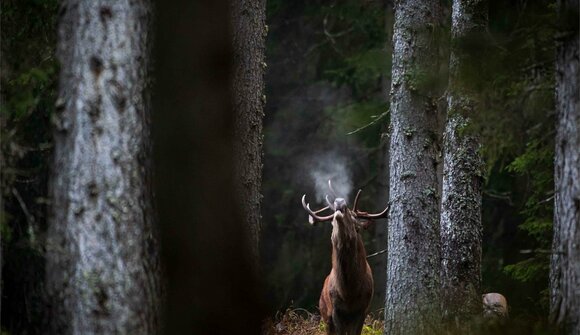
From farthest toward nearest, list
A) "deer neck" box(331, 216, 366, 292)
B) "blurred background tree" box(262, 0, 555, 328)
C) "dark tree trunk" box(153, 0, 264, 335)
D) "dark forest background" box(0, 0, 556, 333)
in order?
1. "blurred background tree" box(262, 0, 555, 328)
2. "deer neck" box(331, 216, 366, 292)
3. "dark tree trunk" box(153, 0, 264, 335)
4. "dark forest background" box(0, 0, 556, 333)

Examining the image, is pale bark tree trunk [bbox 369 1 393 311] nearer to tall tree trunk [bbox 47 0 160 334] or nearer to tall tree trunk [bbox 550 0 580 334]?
tall tree trunk [bbox 47 0 160 334]

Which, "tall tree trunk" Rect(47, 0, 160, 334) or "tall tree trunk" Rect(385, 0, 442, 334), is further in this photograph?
"tall tree trunk" Rect(385, 0, 442, 334)

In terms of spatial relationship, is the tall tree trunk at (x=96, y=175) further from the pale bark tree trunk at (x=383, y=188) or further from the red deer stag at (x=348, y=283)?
the pale bark tree trunk at (x=383, y=188)

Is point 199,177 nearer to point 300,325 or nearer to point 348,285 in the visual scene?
point 348,285

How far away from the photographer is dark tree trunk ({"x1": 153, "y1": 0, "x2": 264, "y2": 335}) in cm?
918

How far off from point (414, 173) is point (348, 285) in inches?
116

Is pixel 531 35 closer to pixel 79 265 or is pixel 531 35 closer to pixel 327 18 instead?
pixel 79 265

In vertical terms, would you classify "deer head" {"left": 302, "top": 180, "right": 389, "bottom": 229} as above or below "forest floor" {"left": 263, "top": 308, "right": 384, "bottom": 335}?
above

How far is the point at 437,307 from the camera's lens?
10633mm

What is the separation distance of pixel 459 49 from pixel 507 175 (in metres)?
11.6

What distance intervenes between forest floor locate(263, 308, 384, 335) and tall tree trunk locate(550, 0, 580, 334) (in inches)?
268

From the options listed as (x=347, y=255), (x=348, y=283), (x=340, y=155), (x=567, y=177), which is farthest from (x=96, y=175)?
(x=340, y=155)

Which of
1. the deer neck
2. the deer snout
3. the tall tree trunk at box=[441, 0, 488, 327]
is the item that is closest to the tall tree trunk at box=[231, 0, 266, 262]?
the deer snout

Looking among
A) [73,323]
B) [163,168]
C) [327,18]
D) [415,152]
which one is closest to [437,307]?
[415,152]
